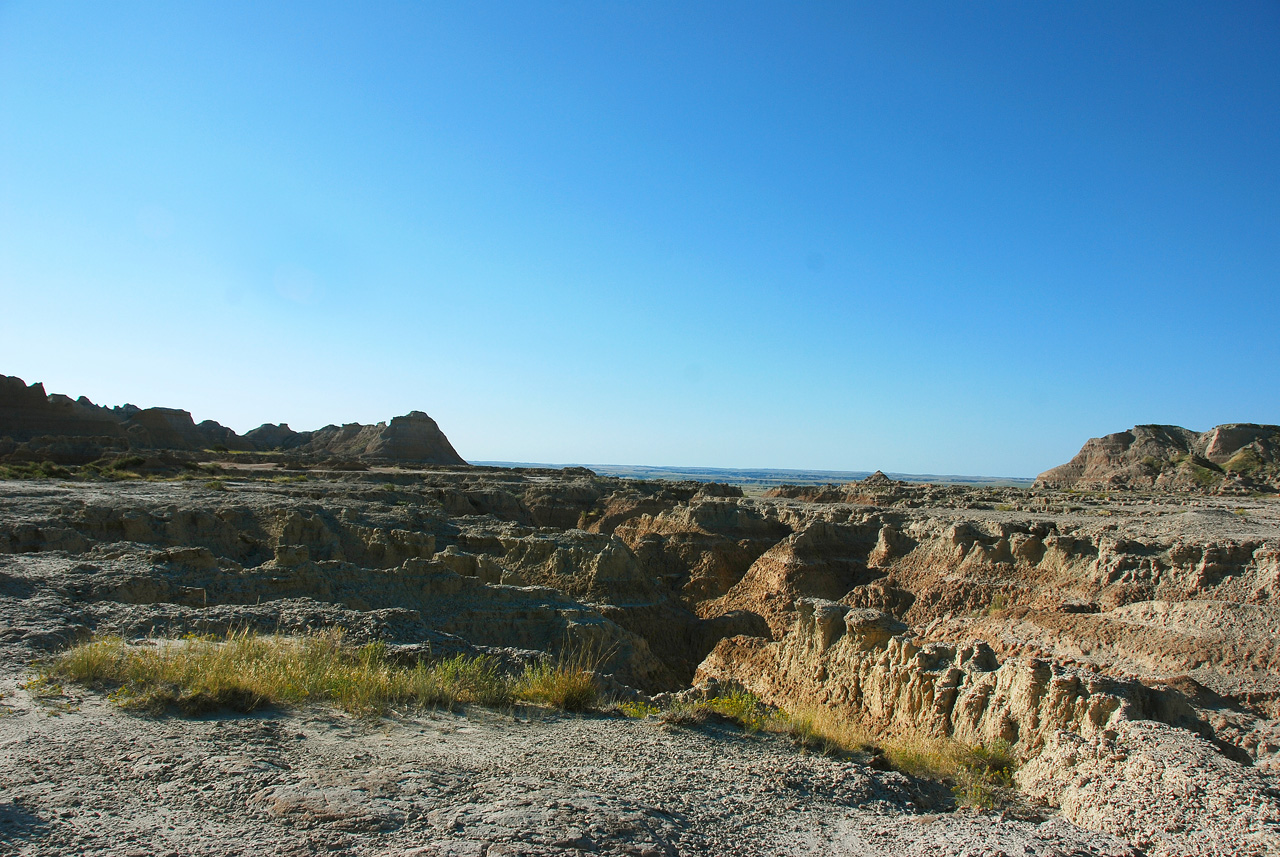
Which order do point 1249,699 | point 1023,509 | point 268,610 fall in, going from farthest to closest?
point 1023,509
point 1249,699
point 268,610

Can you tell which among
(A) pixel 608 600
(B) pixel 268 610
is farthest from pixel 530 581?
(B) pixel 268 610

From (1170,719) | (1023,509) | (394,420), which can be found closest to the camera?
(1170,719)

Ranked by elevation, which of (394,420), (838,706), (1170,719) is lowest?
(838,706)

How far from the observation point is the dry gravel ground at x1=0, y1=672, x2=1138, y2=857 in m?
4.23

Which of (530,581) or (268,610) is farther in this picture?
(530,581)

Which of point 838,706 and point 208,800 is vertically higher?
point 208,800

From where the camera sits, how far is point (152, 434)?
75688mm

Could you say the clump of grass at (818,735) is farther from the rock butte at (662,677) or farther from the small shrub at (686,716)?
the small shrub at (686,716)

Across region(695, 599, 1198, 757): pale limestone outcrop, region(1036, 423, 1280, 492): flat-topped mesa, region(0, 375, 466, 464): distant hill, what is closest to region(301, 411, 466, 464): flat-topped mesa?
region(0, 375, 466, 464): distant hill

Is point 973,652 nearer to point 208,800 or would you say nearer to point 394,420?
point 208,800

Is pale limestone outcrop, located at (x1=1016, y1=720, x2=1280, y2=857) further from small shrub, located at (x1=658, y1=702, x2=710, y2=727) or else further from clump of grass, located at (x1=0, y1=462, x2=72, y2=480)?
clump of grass, located at (x1=0, y1=462, x2=72, y2=480)

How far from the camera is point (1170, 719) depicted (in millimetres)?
7227

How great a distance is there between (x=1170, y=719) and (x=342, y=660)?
8.61 metres

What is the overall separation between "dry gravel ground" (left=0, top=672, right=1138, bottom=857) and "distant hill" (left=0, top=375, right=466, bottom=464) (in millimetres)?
50054
